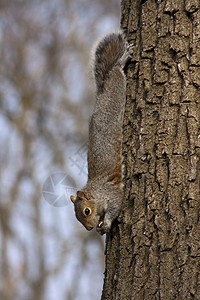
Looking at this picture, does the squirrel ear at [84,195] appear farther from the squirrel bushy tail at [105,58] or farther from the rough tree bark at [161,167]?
the squirrel bushy tail at [105,58]

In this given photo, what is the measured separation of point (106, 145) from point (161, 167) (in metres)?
0.69

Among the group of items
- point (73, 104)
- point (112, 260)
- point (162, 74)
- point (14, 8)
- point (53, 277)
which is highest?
point (14, 8)

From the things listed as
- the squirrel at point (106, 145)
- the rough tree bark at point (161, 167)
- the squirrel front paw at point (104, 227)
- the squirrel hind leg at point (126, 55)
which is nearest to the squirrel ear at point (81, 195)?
the squirrel at point (106, 145)

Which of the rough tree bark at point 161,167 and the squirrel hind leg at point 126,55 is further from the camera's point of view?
the squirrel hind leg at point 126,55

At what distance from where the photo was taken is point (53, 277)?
8.48 metres

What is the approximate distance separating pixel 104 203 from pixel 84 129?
4.38 meters

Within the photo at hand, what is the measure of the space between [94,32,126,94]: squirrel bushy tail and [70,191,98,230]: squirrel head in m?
0.78

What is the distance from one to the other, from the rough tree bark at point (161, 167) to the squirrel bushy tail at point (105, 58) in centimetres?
48

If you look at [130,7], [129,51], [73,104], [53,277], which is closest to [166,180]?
[129,51]

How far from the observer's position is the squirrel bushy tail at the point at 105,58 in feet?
9.49

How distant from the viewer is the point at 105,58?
305 cm

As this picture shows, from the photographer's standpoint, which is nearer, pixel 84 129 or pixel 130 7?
pixel 130 7

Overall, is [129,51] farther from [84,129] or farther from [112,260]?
[84,129]

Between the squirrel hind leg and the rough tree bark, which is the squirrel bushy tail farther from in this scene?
the rough tree bark
